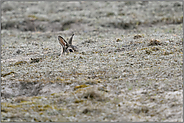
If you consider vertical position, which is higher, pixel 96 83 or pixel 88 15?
pixel 88 15

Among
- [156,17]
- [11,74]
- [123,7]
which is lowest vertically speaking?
[11,74]

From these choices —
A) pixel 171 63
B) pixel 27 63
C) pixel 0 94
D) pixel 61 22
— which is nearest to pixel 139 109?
pixel 171 63

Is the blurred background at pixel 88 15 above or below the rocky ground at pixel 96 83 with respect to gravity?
above

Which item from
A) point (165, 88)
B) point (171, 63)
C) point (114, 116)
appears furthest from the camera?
point (171, 63)

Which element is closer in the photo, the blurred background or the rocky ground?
the rocky ground

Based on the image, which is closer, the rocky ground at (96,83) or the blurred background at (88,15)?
the rocky ground at (96,83)

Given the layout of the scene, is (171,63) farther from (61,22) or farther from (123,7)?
(123,7)

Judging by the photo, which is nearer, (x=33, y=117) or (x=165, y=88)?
(x=33, y=117)

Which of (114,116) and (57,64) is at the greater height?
(57,64)

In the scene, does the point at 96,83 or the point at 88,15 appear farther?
the point at 88,15

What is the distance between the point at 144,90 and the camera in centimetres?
547

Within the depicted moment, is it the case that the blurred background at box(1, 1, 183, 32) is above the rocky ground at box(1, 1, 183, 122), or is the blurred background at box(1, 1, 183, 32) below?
above

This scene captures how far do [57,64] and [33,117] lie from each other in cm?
298

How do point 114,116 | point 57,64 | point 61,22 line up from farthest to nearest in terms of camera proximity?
1. point 61,22
2. point 57,64
3. point 114,116
